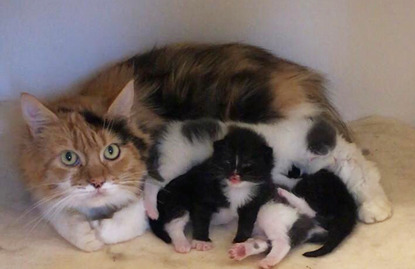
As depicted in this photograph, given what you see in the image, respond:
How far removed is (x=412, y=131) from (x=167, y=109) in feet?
3.08

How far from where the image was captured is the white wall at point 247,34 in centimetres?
213

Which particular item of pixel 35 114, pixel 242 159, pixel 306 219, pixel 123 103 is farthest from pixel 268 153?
pixel 35 114

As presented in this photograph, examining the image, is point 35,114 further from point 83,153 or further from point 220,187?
point 220,187

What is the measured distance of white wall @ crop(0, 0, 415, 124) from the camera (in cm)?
213

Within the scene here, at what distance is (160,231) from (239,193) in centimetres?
26

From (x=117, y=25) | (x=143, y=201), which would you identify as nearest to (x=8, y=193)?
(x=143, y=201)

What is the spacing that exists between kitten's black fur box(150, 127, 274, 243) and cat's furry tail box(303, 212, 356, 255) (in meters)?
0.19

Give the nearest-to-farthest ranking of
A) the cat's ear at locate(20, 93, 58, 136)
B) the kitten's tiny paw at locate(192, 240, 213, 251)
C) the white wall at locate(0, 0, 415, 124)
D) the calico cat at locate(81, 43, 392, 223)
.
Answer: the cat's ear at locate(20, 93, 58, 136) < the kitten's tiny paw at locate(192, 240, 213, 251) < the calico cat at locate(81, 43, 392, 223) < the white wall at locate(0, 0, 415, 124)

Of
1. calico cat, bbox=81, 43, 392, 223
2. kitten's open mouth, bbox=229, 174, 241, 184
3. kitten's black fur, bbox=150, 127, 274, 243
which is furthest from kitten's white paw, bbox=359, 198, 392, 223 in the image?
kitten's open mouth, bbox=229, 174, 241, 184

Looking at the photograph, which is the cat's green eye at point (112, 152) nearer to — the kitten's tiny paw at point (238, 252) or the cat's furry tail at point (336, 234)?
the kitten's tiny paw at point (238, 252)

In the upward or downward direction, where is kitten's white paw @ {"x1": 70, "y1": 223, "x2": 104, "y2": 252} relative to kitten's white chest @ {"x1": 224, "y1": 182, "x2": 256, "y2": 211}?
downward

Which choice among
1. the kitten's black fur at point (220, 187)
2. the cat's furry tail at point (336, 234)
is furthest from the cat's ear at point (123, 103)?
the cat's furry tail at point (336, 234)

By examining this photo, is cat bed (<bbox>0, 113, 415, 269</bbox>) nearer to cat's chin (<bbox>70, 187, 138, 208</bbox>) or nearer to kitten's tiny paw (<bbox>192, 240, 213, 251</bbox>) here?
kitten's tiny paw (<bbox>192, 240, 213, 251</bbox>)

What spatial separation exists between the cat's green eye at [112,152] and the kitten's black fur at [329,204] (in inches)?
21.1
